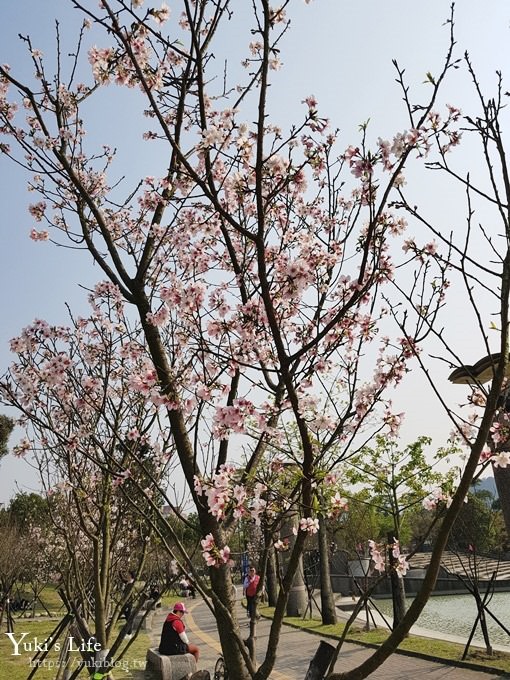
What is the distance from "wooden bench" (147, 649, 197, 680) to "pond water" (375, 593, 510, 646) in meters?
5.38

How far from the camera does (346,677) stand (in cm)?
185

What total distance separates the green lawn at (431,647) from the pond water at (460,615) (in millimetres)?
1260

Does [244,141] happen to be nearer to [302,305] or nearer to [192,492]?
[302,305]

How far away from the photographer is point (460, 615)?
1617 cm

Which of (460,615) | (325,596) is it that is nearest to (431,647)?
(325,596)

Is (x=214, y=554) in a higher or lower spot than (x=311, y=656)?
higher

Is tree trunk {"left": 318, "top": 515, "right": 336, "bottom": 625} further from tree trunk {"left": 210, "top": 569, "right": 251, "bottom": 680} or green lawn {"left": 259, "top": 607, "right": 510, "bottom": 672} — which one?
tree trunk {"left": 210, "top": 569, "right": 251, "bottom": 680}

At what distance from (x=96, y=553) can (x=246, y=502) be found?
2496 millimetres

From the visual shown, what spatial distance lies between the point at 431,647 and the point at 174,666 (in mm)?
4513

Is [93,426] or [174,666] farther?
[174,666]

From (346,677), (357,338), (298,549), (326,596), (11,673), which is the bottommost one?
(11,673)

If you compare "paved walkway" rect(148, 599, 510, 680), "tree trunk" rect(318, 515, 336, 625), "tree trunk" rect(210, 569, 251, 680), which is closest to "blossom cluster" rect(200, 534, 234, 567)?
"tree trunk" rect(210, 569, 251, 680)

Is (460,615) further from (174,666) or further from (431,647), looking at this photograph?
(174,666)

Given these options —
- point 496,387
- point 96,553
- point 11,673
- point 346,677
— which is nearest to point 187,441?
point 346,677
